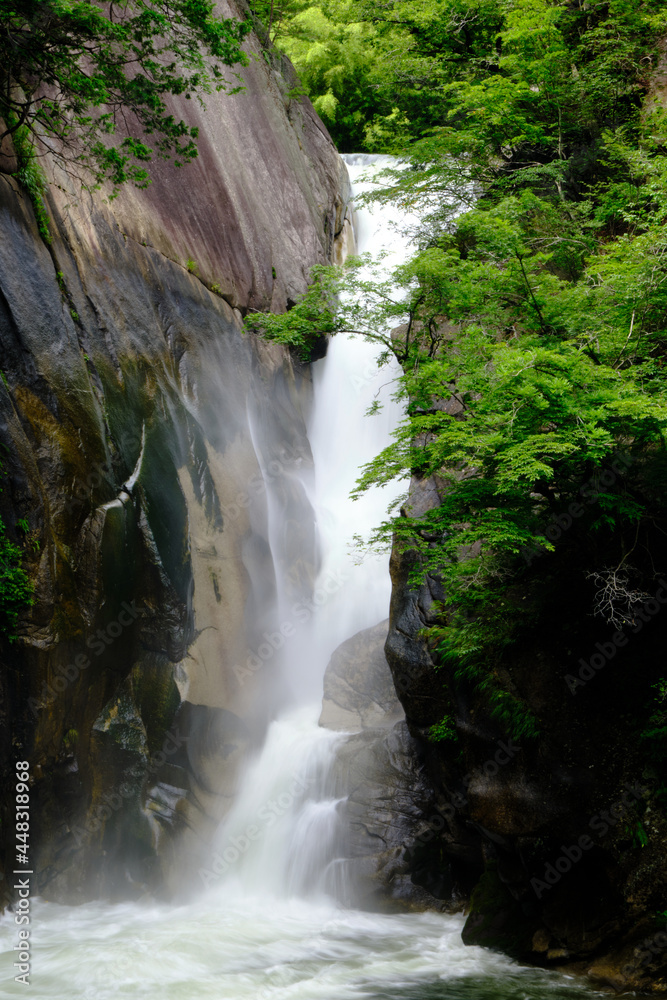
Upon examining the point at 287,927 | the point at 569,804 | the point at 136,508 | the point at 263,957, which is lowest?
the point at 287,927

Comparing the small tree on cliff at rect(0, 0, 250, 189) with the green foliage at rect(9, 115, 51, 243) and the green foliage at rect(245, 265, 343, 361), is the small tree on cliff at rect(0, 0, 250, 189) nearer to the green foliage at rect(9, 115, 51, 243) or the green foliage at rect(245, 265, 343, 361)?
the green foliage at rect(9, 115, 51, 243)

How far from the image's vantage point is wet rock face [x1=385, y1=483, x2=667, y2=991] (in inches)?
253

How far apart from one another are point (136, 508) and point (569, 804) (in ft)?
22.2

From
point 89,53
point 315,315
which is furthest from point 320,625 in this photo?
point 89,53

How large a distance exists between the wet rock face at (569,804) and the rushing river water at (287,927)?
49 cm

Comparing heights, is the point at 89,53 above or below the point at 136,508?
above

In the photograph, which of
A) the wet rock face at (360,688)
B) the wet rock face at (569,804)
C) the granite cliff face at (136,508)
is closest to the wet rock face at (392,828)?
the wet rock face at (360,688)

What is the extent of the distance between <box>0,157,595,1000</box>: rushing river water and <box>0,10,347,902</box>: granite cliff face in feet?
2.17

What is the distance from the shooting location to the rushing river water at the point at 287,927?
265 inches

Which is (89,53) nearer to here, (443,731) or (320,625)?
(443,731)

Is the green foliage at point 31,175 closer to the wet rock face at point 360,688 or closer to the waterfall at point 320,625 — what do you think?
the waterfall at point 320,625

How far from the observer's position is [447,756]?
9242mm

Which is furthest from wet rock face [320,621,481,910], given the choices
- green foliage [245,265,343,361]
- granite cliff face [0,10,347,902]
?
green foliage [245,265,343,361]

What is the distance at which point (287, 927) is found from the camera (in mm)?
8797
